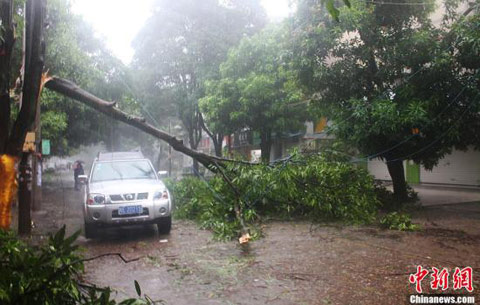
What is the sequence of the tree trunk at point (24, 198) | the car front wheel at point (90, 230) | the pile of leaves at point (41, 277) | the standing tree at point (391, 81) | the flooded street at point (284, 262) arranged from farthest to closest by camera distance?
1. the standing tree at point (391, 81)
2. the tree trunk at point (24, 198)
3. the car front wheel at point (90, 230)
4. the flooded street at point (284, 262)
5. the pile of leaves at point (41, 277)

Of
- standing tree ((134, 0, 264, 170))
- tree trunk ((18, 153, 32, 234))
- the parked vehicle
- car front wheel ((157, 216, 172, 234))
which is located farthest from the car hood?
standing tree ((134, 0, 264, 170))

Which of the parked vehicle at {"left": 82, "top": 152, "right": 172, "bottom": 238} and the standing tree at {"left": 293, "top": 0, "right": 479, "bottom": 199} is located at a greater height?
the standing tree at {"left": 293, "top": 0, "right": 479, "bottom": 199}

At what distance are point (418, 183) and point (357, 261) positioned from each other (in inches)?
702

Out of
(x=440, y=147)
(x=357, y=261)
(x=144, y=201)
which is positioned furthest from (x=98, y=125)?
(x=357, y=261)

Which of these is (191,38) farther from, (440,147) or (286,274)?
(286,274)

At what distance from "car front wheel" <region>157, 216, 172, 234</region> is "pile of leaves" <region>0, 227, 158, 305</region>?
5169 millimetres

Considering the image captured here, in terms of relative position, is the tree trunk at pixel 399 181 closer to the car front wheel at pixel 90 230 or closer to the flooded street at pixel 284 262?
the flooded street at pixel 284 262

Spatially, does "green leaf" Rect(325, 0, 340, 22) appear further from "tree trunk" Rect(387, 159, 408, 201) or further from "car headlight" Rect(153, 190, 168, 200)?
"tree trunk" Rect(387, 159, 408, 201)

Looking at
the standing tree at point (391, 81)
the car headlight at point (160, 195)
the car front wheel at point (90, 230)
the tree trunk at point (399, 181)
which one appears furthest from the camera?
the tree trunk at point (399, 181)

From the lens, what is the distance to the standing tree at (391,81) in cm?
998

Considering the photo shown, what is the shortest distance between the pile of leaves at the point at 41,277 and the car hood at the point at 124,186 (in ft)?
15.8

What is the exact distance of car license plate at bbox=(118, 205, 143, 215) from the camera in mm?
8094

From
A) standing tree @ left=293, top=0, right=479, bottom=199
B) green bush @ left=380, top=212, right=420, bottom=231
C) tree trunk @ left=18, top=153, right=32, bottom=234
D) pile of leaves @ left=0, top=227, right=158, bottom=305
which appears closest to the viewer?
pile of leaves @ left=0, top=227, right=158, bottom=305

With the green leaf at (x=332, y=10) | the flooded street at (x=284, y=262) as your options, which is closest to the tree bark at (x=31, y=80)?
the flooded street at (x=284, y=262)
